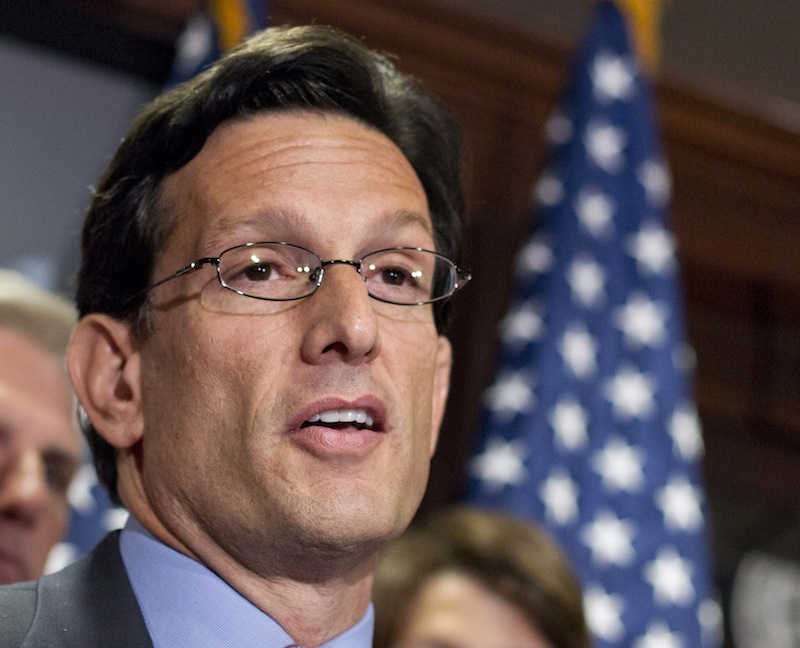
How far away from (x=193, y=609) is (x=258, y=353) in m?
0.32

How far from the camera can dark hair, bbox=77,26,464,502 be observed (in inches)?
62.7

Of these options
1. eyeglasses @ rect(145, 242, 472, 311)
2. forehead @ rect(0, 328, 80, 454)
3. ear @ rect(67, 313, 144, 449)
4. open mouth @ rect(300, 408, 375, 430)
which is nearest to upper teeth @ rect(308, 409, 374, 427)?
open mouth @ rect(300, 408, 375, 430)

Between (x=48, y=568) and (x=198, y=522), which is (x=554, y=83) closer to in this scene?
(x=48, y=568)

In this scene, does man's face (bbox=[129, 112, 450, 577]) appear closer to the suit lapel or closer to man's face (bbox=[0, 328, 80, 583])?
Result: the suit lapel

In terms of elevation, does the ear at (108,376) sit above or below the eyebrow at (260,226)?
below

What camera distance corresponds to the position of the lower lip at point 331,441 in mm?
1342

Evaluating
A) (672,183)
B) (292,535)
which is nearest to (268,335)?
(292,535)

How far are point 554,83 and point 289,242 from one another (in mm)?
3214

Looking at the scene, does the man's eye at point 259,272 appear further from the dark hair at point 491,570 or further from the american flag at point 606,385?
the american flag at point 606,385

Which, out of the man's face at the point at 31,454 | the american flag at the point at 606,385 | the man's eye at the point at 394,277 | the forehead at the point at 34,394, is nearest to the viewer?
the man's eye at the point at 394,277

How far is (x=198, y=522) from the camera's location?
4.65ft

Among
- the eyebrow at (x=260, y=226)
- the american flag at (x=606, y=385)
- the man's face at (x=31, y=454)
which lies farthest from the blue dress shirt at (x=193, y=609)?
the american flag at (x=606, y=385)

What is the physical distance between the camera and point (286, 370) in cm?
139

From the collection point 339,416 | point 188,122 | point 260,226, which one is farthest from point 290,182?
point 339,416
